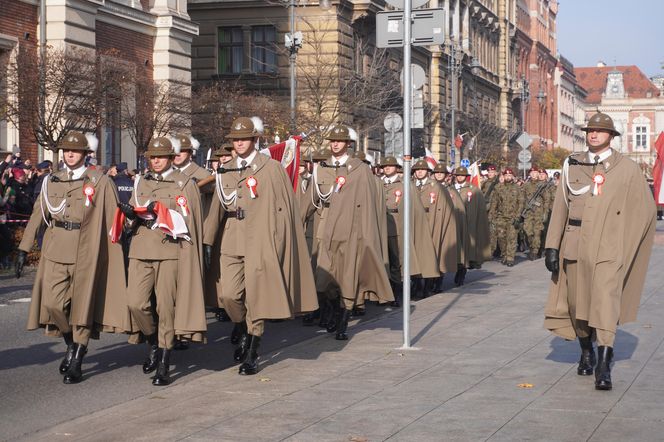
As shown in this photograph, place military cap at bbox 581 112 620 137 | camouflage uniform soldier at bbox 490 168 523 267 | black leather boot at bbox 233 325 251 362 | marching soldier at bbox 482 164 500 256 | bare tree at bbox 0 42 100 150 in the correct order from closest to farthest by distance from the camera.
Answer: military cap at bbox 581 112 620 137 < black leather boot at bbox 233 325 251 362 < bare tree at bbox 0 42 100 150 < camouflage uniform soldier at bbox 490 168 523 267 < marching soldier at bbox 482 164 500 256

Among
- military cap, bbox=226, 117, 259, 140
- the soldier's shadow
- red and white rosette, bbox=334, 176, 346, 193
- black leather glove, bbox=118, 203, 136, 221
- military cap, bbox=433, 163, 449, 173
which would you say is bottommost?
the soldier's shadow

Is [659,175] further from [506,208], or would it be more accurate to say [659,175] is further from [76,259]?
[506,208]

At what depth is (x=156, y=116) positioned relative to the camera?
2609cm

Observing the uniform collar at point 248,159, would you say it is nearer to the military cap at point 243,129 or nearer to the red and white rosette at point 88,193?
the military cap at point 243,129

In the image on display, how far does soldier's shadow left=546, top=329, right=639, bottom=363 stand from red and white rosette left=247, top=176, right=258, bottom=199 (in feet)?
9.34

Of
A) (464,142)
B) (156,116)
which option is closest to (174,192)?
(156,116)

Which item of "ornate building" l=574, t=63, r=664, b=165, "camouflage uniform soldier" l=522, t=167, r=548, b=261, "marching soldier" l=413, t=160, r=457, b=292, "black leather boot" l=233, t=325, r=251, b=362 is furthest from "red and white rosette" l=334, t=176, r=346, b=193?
"ornate building" l=574, t=63, r=664, b=165

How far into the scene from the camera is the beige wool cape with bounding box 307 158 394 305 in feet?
41.2

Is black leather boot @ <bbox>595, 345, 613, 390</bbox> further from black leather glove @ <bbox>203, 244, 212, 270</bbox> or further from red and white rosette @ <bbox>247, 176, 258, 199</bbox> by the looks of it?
black leather glove @ <bbox>203, 244, 212, 270</bbox>

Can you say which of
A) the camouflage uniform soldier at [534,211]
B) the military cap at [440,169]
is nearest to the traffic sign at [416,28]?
the military cap at [440,169]

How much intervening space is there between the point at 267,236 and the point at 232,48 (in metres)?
36.1

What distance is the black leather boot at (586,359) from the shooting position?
9.72 metres

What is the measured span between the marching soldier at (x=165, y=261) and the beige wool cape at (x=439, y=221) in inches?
373

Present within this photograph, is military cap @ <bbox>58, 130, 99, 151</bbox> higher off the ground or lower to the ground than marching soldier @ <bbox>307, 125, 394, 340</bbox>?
higher
